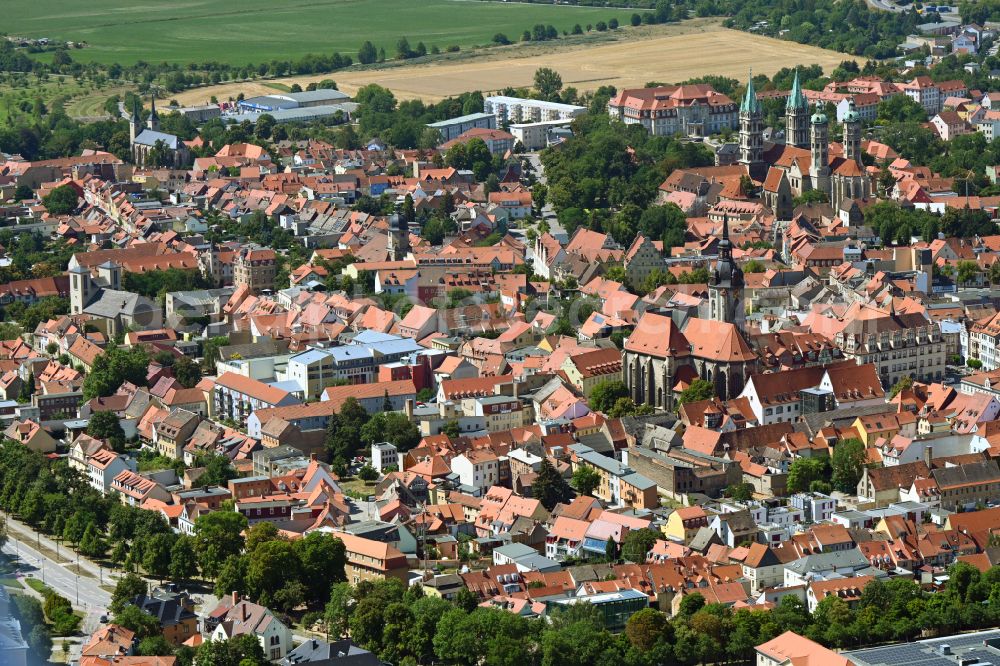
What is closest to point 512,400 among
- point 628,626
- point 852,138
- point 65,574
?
point 65,574

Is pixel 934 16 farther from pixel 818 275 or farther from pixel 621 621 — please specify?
pixel 621 621

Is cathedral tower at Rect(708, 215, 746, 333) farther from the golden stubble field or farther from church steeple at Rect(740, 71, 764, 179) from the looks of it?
the golden stubble field

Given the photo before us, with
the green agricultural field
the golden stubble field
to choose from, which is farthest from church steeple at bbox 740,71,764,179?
the green agricultural field

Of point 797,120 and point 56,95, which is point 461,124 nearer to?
point 797,120

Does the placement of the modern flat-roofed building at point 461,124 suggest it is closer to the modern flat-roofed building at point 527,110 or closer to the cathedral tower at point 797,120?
the modern flat-roofed building at point 527,110

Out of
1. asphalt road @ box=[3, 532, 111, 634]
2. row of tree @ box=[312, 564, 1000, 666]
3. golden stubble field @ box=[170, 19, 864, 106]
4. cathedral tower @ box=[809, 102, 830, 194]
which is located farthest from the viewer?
golden stubble field @ box=[170, 19, 864, 106]

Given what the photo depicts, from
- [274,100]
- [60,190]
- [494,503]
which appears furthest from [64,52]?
[494,503]

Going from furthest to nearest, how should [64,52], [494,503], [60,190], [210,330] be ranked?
[64,52]
[60,190]
[210,330]
[494,503]
